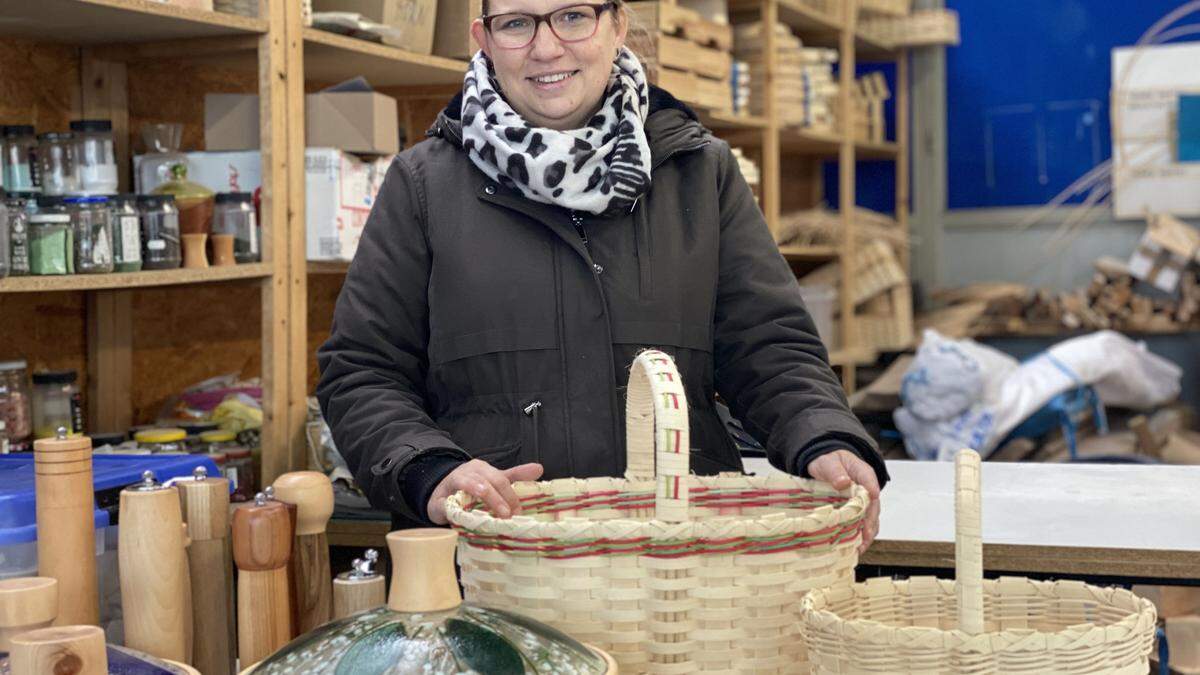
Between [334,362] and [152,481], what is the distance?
54cm

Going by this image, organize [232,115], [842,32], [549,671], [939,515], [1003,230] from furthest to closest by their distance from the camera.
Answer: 1. [1003,230]
2. [842,32]
3. [232,115]
4. [939,515]
5. [549,671]

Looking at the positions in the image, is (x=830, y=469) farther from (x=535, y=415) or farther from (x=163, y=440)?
(x=163, y=440)

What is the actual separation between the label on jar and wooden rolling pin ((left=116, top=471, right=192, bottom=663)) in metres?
1.43

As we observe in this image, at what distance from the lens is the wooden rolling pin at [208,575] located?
1454 mm

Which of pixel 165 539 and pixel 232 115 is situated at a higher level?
pixel 232 115

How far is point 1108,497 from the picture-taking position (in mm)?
2432

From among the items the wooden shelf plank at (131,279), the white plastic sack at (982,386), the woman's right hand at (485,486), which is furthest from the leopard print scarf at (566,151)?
the white plastic sack at (982,386)

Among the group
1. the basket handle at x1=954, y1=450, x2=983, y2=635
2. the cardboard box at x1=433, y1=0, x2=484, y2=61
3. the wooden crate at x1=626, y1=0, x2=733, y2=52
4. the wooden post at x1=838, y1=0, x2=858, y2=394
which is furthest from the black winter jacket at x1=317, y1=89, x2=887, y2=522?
the wooden post at x1=838, y1=0, x2=858, y2=394

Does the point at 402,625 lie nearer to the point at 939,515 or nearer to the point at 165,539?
the point at 165,539

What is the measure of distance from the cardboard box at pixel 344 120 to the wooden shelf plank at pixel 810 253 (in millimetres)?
2788

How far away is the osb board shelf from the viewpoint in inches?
105

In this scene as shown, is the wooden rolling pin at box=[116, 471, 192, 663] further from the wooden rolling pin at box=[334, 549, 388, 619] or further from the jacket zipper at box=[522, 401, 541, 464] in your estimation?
the jacket zipper at box=[522, 401, 541, 464]

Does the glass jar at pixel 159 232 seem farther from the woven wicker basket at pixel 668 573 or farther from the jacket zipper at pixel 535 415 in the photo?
the woven wicker basket at pixel 668 573

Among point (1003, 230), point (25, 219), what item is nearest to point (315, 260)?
point (25, 219)
